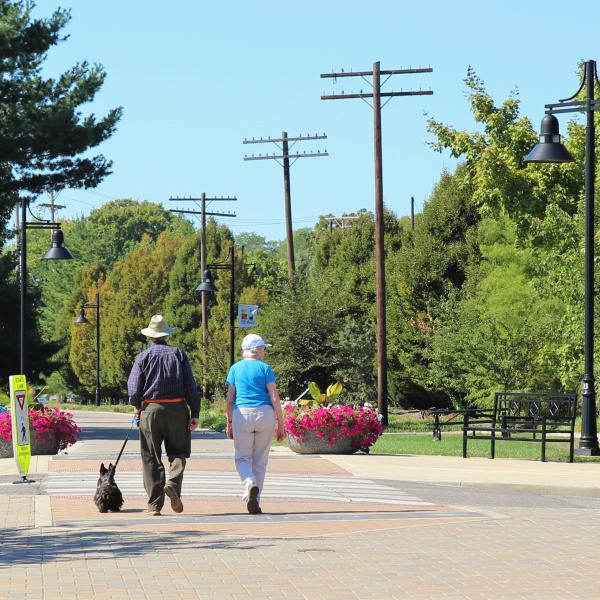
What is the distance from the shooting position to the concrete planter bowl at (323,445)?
22984 millimetres

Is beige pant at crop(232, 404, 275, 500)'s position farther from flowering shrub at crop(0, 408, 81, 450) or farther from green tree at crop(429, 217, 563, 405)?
green tree at crop(429, 217, 563, 405)

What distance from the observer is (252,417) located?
14.1 m

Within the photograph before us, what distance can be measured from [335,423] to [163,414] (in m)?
9.19

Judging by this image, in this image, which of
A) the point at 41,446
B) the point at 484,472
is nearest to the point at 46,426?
the point at 41,446

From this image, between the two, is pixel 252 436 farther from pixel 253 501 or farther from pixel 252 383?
pixel 253 501

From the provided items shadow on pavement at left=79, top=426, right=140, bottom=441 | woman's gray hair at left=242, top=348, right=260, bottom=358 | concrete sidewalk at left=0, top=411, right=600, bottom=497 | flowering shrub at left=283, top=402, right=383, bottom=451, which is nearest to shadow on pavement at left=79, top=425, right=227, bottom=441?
shadow on pavement at left=79, top=426, right=140, bottom=441

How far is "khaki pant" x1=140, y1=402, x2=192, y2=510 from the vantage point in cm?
1378

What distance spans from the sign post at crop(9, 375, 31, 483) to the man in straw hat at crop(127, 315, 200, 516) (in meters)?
4.08

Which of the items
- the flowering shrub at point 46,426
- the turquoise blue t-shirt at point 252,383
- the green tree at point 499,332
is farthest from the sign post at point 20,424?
the green tree at point 499,332

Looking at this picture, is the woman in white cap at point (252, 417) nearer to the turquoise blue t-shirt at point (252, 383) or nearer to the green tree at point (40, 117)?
the turquoise blue t-shirt at point (252, 383)

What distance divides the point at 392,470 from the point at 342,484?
2.20m

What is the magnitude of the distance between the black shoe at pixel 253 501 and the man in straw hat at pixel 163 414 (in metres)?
0.69

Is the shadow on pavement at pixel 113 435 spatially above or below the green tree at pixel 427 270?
below

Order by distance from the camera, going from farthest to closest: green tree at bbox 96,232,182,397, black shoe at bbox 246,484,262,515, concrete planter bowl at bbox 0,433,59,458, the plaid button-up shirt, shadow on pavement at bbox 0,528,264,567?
green tree at bbox 96,232,182,397 → concrete planter bowl at bbox 0,433,59,458 → black shoe at bbox 246,484,262,515 → the plaid button-up shirt → shadow on pavement at bbox 0,528,264,567
